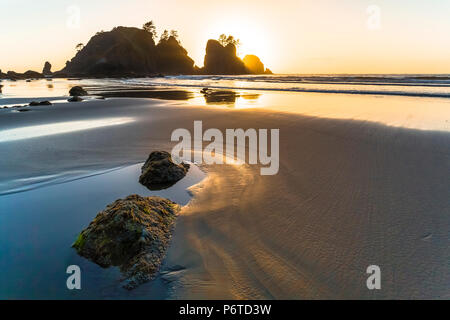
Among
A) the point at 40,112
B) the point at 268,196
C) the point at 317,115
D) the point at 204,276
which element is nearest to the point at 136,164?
the point at 268,196

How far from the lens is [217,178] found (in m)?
4.98

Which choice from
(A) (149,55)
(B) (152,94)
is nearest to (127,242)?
(B) (152,94)

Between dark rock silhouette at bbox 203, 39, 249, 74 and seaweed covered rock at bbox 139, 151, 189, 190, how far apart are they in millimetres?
150472

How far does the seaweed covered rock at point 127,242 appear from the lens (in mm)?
2539

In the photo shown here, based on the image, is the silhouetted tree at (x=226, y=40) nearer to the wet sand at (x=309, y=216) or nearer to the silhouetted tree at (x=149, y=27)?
the silhouetted tree at (x=149, y=27)

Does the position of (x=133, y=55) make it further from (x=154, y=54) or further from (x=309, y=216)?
(x=309, y=216)

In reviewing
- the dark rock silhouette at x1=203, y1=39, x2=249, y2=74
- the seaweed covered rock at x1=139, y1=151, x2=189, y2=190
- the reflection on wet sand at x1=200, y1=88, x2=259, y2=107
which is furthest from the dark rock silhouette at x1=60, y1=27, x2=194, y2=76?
the seaweed covered rock at x1=139, y1=151, x2=189, y2=190

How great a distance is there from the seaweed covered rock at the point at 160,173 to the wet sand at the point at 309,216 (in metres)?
0.62

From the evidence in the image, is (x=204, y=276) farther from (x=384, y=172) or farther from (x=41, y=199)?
(x=384, y=172)

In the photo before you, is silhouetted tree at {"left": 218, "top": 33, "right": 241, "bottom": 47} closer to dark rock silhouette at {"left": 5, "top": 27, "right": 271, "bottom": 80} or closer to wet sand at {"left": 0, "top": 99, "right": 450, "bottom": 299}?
dark rock silhouette at {"left": 5, "top": 27, "right": 271, "bottom": 80}

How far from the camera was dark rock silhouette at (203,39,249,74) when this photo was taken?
147 metres

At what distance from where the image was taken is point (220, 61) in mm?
147000

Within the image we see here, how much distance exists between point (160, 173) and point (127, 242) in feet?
7.06

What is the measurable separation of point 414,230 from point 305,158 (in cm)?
297
